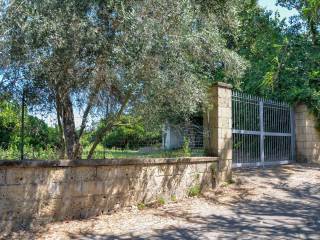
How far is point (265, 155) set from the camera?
12.8 m

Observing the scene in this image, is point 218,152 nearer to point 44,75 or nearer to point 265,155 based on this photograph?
point 265,155

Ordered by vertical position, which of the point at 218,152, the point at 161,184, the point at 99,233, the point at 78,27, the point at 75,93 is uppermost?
the point at 78,27

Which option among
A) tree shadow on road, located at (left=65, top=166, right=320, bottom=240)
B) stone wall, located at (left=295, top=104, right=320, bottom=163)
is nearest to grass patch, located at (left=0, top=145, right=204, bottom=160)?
tree shadow on road, located at (left=65, top=166, right=320, bottom=240)

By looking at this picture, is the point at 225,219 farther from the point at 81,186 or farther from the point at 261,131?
the point at 261,131

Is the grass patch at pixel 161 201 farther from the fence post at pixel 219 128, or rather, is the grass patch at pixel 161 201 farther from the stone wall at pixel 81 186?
the fence post at pixel 219 128

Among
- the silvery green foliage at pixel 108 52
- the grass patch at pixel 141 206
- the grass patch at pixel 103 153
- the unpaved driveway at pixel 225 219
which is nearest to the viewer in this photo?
the silvery green foliage at pixel 108 52

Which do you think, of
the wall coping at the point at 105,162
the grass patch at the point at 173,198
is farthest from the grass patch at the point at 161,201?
the wall coping at the point at 105,162

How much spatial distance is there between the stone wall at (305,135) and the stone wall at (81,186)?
6.43 meters

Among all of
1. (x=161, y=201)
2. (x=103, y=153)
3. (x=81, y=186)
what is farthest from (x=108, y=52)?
(x=161, y=201)

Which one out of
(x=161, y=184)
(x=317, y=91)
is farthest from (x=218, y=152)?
(x=317, y=91)

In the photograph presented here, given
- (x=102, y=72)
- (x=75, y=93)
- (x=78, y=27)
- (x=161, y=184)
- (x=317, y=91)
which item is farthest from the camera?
(x=317, y=91)

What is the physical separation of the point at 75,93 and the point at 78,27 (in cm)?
134

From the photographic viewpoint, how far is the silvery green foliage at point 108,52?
20.3 feet

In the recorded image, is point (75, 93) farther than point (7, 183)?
Yes
